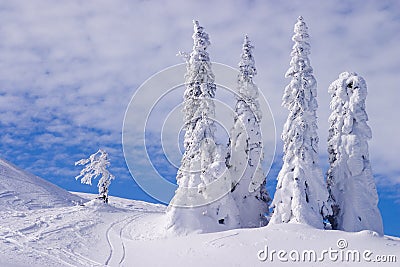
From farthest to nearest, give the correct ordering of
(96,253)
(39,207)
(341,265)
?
1. (39,207)
2. (96,253)
3. (341,265)

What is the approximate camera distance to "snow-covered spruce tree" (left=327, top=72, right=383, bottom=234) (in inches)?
1571

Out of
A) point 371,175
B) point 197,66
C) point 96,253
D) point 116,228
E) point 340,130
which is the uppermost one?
point 197,66

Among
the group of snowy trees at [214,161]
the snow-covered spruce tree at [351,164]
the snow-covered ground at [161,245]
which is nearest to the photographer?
the snow-covered ground at [161,245]

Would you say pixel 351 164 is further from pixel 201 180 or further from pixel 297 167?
pixel 201 180

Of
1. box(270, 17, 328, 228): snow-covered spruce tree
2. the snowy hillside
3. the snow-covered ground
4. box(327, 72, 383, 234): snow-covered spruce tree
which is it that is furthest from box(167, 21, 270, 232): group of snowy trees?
the snowy hillside

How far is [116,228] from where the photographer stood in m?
42.8

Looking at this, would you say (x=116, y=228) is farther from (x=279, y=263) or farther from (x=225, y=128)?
(x=279, y=263)

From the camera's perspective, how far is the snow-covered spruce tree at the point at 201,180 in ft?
131

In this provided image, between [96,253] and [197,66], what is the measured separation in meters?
19.1

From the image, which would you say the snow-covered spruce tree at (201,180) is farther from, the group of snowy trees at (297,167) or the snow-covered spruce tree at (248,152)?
the snow-covered spruce tree at (248,152)

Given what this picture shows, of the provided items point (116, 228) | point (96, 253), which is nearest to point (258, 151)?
point (116, 228)

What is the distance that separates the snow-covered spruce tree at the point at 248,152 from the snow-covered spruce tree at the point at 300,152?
509 cm

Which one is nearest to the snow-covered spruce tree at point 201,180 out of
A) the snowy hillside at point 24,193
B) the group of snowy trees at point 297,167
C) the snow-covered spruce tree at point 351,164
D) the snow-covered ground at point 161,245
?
the group of snowy trees at point 297,167

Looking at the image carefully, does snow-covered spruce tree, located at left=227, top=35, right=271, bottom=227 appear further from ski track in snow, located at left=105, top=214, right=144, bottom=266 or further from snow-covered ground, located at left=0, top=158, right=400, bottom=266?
ski track in snow, located at left=105, top=214, right=144, bottom=266
